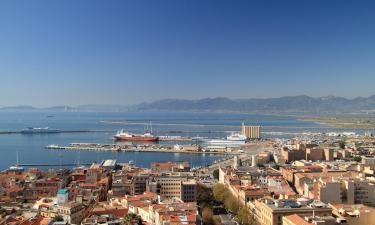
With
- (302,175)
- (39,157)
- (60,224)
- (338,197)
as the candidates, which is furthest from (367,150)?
(60,224)

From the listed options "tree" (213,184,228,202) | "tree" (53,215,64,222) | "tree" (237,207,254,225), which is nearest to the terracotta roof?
"tree" (237,207,254,225)

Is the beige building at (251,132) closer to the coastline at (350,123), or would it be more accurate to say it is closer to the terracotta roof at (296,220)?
the coastline at (350,123)

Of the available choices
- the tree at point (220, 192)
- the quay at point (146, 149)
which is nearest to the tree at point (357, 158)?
the quay at point (146, 149)

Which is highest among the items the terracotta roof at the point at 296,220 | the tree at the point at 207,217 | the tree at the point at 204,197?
the terracotta roof at the point at 296,220

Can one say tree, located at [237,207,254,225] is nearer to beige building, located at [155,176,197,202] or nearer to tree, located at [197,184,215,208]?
tree, located at [197,184,215,208]

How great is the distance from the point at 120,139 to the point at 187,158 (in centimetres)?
2026

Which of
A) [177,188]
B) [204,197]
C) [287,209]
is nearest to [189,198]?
[177,188]

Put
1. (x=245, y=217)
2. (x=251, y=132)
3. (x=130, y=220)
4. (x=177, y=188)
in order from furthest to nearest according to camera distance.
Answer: (x=251, y=132) < (x=177, y=188) < (x=245, y=217) < (x=130, y=220)

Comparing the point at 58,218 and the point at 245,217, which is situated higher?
the point at 58,218

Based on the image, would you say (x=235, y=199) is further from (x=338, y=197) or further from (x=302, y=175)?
(x=302, y=175)

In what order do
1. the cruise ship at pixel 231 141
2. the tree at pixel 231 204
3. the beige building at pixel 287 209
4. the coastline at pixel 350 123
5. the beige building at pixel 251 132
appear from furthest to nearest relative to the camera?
the coastline at pixel 350 123 → the beige building at pixel 251 132 → the cruise ship at pixel 231 141 → the tree at pixel 231 204 → the beige building at pixel 287 209

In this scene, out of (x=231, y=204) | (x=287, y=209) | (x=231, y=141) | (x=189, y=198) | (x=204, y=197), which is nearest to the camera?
(x=287, y=209)

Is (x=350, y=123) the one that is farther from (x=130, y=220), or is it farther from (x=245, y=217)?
(x=130, y=220)

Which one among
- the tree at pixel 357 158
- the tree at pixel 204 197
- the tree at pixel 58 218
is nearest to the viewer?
the tree at pixel 58 218
